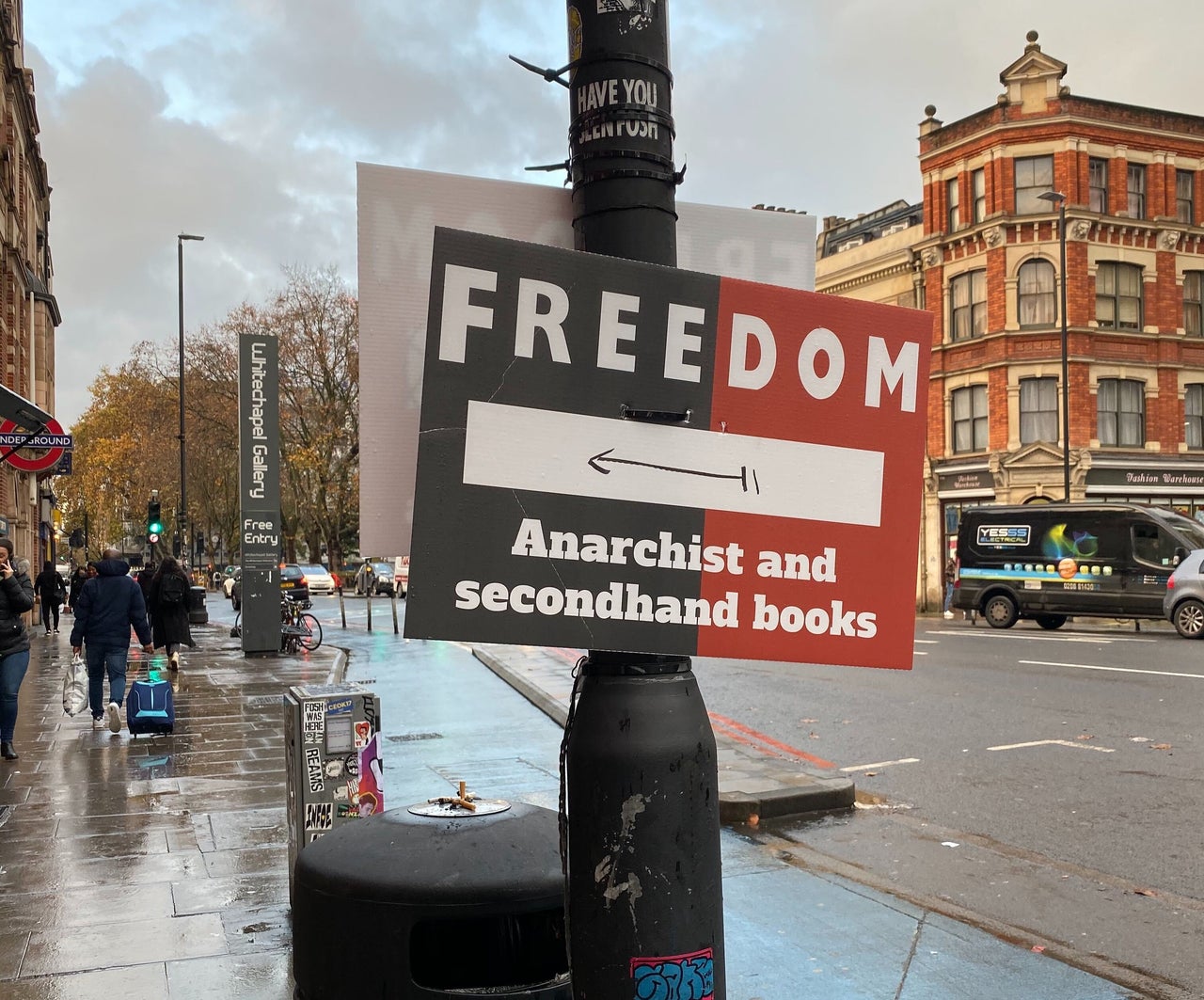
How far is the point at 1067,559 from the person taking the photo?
80.9ft

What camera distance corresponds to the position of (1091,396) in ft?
111

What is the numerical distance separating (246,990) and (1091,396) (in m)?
34.1

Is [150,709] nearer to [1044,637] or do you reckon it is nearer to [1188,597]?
[1044,637]

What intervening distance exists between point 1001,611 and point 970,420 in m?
11.2

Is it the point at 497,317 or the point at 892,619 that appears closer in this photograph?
the point at 497,317

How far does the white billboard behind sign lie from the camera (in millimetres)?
2580

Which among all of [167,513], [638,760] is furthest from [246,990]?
[167,513]

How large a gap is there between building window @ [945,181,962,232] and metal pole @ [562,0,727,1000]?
118 feet

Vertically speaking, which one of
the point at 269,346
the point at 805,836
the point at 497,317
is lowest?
the point at 805,836

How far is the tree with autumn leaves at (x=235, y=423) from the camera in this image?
168ft

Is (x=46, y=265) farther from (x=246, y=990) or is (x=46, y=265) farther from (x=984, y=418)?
(x=246, y=990)

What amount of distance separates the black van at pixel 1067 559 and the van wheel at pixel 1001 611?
0.02 m

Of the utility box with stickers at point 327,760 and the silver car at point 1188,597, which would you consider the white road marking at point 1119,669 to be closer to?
the silver car at point 1188,597

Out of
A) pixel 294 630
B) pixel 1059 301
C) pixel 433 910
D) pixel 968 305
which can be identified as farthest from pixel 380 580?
pixel 433 910
